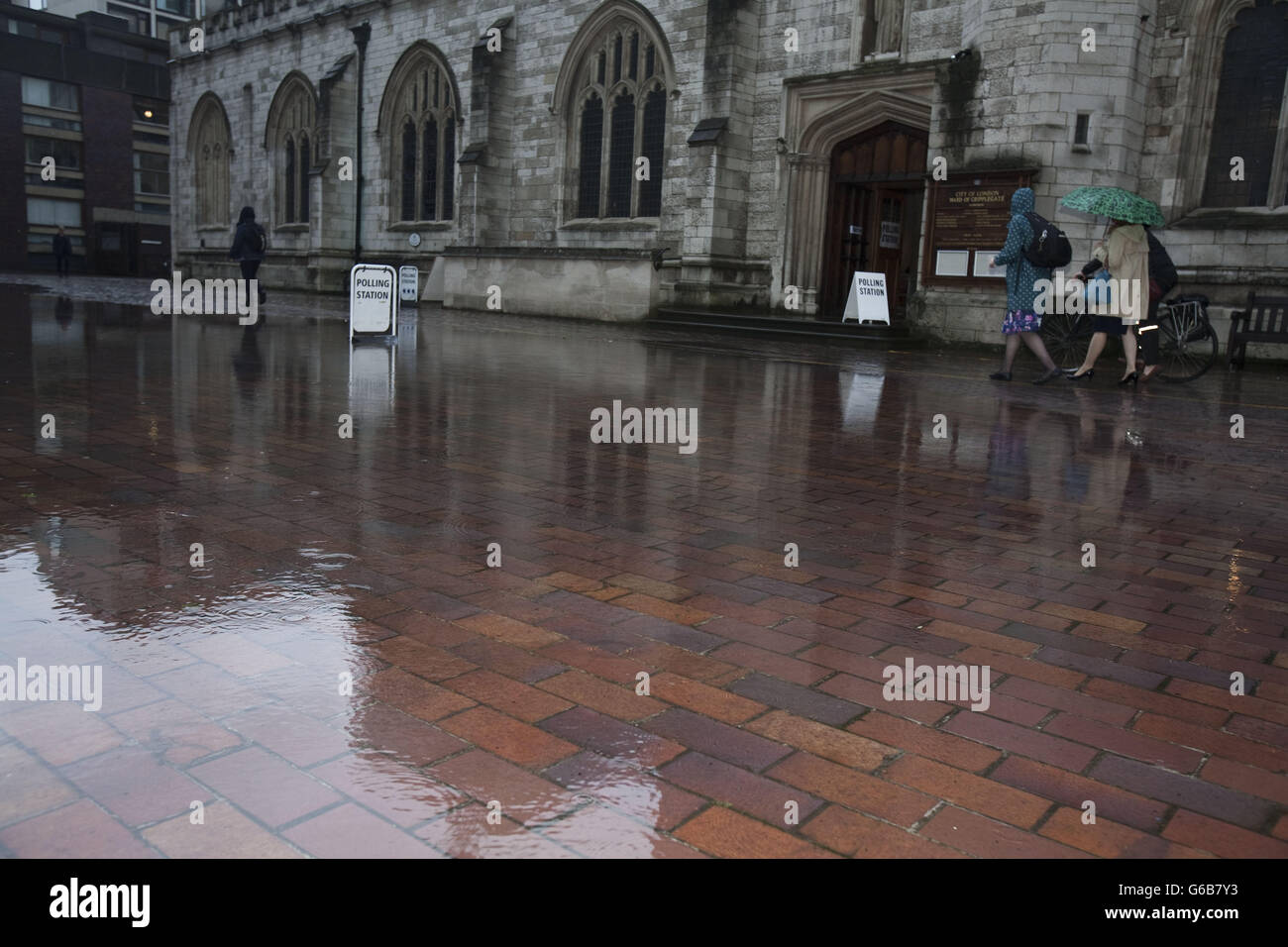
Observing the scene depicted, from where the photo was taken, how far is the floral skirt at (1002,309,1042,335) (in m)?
12.0

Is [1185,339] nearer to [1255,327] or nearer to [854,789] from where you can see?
[1255,327]

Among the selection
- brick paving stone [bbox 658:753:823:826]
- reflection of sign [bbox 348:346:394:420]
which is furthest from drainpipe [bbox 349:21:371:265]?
A: brick paving stone [bbox 658:753:823:826]

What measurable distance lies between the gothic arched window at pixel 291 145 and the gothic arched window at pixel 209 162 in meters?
4.95

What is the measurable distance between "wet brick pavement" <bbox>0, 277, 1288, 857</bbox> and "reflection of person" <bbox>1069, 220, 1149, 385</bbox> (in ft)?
15.5

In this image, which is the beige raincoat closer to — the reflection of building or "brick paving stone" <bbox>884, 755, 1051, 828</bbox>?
"brick paving stone" <bbox>884, 755, 1051, 828</bbox>

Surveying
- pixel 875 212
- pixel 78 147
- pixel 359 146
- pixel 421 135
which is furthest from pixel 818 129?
pixel 78 147

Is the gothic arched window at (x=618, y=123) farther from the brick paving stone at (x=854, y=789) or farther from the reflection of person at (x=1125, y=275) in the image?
the brick paving stone at (x=854, y=789)

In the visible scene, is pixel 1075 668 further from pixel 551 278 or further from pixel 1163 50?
pixel 551 278

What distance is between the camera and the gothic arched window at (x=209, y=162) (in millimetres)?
41938
